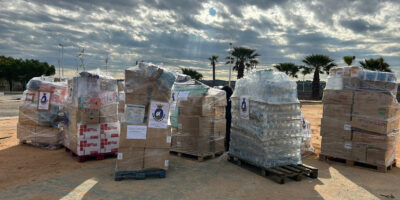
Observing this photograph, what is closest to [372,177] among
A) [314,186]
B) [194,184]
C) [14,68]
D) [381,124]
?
[381,124]

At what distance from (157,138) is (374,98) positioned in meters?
4.68

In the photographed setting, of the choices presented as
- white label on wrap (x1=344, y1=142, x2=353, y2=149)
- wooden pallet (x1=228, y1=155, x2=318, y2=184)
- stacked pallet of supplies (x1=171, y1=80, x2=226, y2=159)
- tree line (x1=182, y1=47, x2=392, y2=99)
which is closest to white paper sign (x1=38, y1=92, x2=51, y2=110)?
stacked pallet of supplies (x1=171, y1=80, x2=226, y2=159)

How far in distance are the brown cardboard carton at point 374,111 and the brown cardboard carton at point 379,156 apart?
718mm

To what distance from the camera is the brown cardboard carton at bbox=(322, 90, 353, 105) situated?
5978 mm

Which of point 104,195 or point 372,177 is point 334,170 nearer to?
point 372,177

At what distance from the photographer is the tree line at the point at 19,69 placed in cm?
4041

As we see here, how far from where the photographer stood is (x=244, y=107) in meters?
5.74

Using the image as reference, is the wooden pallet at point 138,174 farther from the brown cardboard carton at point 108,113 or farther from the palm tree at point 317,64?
the palm tree at point 317,64

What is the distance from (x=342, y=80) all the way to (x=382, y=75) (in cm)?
76

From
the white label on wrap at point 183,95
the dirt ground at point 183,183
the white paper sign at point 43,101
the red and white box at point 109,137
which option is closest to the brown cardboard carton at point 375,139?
the dirt ground at point 183,183

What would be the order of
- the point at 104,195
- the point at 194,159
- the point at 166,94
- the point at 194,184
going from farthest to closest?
the point at 194,159 < the point at 166,94 < the point at 194,184 < the point at 104,195

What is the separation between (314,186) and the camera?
480cm

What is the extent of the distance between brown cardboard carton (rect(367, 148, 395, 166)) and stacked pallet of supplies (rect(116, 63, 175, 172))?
440 centimetres

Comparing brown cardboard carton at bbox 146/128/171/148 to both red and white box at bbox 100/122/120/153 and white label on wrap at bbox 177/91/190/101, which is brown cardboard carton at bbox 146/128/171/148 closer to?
white label on wrap at bbox 177/91/190/101
